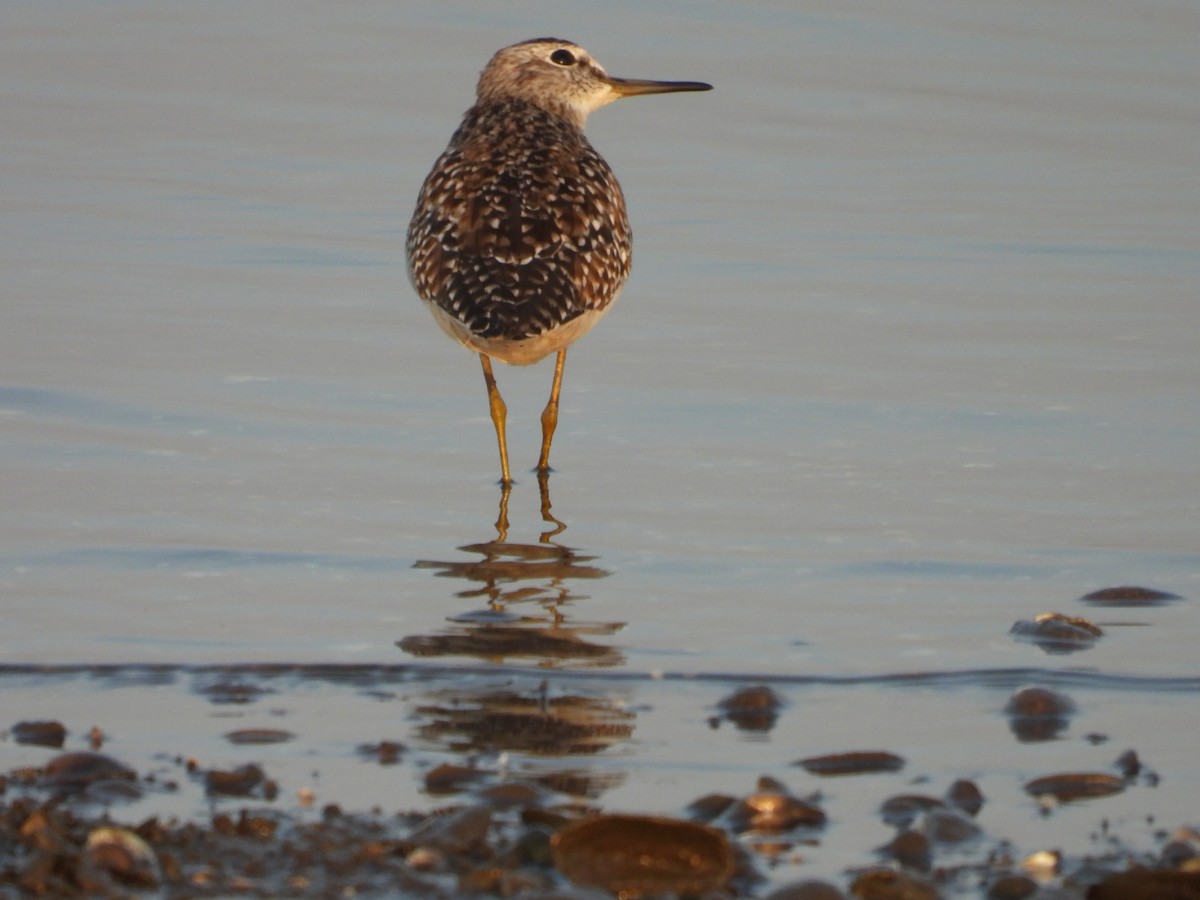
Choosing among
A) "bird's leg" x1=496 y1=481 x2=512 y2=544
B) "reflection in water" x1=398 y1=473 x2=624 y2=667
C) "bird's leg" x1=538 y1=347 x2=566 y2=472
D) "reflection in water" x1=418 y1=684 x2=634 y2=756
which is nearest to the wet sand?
"reflection in water" x1=418 y1=684 x2=634 y2=756

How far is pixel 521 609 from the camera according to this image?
21.1 ft

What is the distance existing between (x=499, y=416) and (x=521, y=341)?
0.60 metres

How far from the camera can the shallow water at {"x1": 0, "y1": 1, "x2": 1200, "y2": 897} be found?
6.03 meters

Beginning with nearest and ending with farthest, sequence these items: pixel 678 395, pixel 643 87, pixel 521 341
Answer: pixel 521 341 < pixel 678 395 < pixel 643 87

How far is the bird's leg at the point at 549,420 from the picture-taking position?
829 cm

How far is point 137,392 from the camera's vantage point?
8758 millimetres

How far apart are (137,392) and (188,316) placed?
4.08 feet

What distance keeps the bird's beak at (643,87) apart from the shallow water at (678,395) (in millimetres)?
888

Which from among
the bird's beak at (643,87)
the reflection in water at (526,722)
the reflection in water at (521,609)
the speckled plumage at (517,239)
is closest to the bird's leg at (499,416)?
the speckled plumage at (517,239)

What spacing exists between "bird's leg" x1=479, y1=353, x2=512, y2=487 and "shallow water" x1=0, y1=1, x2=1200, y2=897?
8 cm

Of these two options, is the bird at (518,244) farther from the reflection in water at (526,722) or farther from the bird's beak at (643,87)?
the reflection in water at (526,722)

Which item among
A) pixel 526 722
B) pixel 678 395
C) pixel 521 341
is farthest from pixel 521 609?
pixel 678 395

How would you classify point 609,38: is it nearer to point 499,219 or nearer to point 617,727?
point 499,219

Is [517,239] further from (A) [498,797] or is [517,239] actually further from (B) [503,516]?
(A) [498,797]
